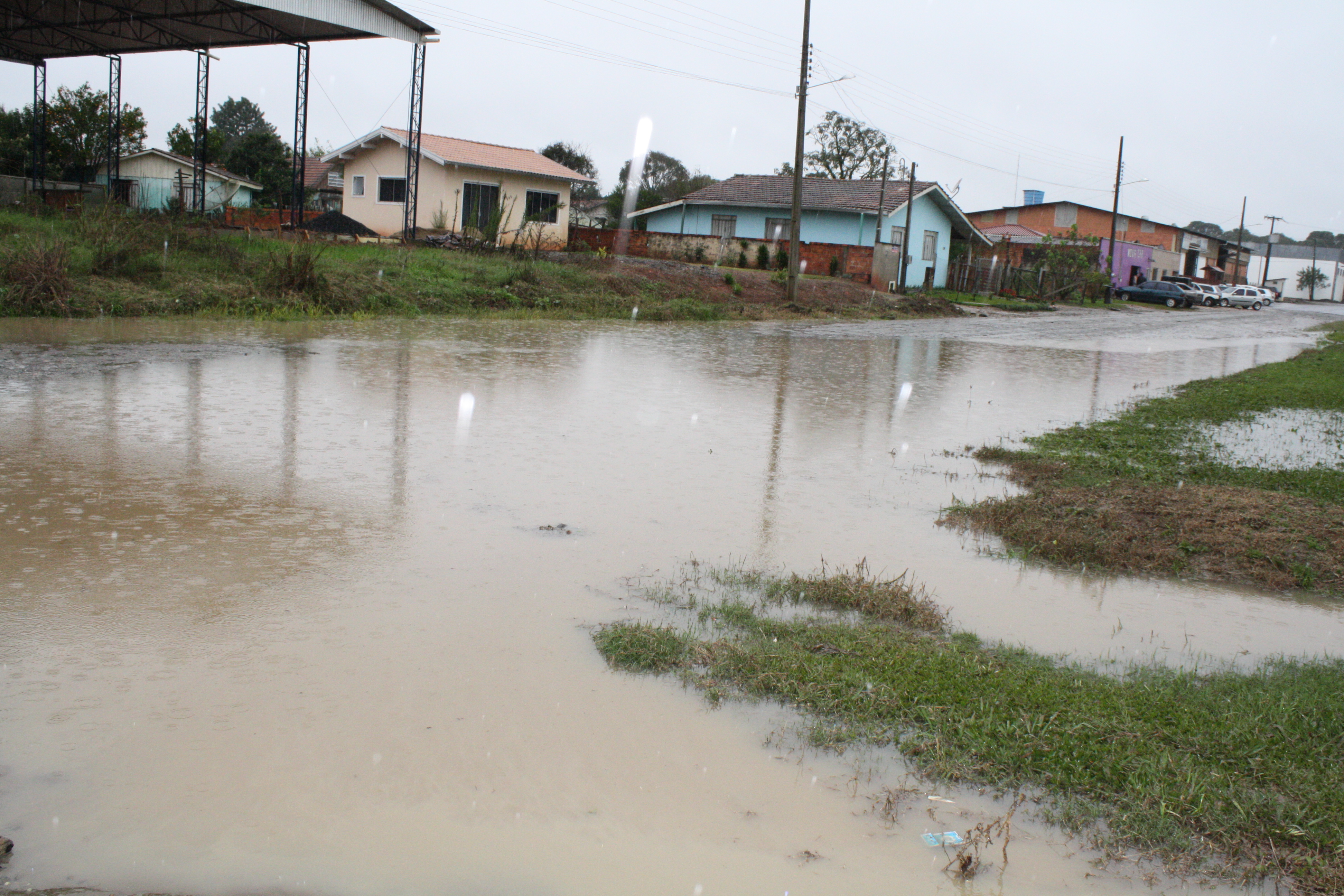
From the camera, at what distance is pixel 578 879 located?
3363 mm

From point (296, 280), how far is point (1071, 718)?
18555mm

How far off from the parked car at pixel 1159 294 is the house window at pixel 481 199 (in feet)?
121

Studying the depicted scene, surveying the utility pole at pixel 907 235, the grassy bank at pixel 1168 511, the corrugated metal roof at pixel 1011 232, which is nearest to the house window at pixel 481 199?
the utility pole at pixel 907 235

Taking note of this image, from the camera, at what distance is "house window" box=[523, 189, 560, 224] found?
123ft

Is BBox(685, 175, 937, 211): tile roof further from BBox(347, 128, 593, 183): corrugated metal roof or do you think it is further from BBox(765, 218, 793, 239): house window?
BBox(347, 128, 593, 183): corrugated metal roof

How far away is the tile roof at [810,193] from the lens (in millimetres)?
42031

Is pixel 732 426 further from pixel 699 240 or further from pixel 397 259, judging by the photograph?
pixel 699 240

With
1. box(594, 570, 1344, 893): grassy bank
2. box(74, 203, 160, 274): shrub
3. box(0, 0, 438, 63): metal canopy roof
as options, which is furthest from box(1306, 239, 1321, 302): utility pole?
box(594, 570, 1344, 893): grassy bank

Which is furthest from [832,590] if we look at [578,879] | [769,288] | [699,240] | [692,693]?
[699,240]

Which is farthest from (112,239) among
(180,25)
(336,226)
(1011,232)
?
(1011,232)

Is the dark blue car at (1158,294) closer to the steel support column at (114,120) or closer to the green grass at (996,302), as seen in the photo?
the green grass at (996,302)

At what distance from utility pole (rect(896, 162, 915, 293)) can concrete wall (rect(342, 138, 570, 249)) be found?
492 inches

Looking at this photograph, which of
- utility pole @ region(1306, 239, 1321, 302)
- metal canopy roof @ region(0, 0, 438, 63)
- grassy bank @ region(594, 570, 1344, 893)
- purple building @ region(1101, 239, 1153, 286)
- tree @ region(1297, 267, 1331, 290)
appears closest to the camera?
grassy bank @ region(594, 570, 1344, 893)

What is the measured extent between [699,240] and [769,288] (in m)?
11.2
